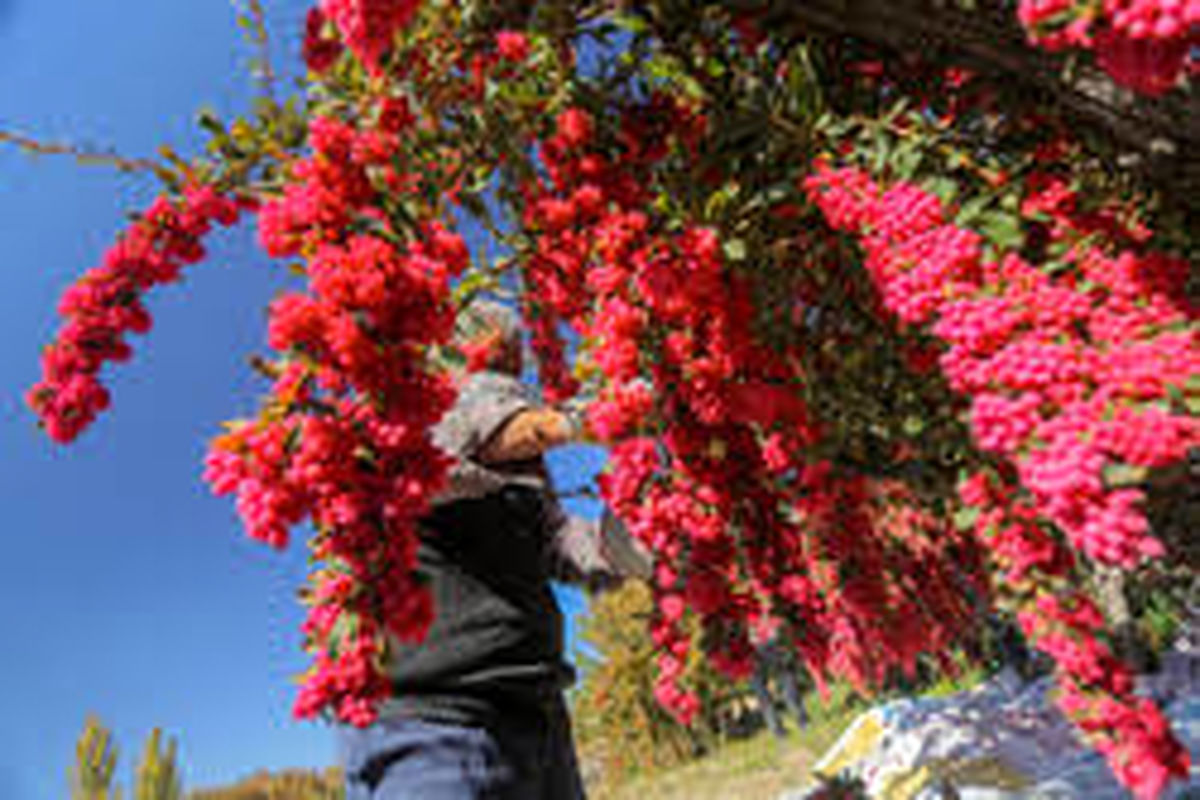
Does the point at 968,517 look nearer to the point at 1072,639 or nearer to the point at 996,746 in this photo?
the point at 1072,639

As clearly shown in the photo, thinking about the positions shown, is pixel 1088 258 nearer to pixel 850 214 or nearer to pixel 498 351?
pixel 850 214

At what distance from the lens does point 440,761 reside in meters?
1.74

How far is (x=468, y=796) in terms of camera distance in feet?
5.63

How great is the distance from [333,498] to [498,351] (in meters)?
1.51

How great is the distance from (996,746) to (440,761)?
3.69 meters

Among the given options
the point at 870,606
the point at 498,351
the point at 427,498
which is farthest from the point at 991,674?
the point at 427,498

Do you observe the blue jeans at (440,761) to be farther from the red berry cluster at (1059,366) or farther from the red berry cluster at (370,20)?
the red berry cluster at (370,20)

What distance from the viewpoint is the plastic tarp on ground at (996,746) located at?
3.18 metres

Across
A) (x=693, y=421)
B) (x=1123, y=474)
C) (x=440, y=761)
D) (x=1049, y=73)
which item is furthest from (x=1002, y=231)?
(x=440, y=761)

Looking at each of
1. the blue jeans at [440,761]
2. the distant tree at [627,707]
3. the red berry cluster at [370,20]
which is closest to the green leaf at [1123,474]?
the red berry cluster at [370,20]

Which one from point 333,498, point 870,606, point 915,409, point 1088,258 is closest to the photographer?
point 333,498

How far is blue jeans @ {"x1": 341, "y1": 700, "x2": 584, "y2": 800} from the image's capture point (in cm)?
173

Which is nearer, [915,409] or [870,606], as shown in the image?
[915,409]

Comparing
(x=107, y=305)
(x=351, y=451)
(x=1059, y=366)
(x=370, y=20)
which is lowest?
(x=1059, y=366)
